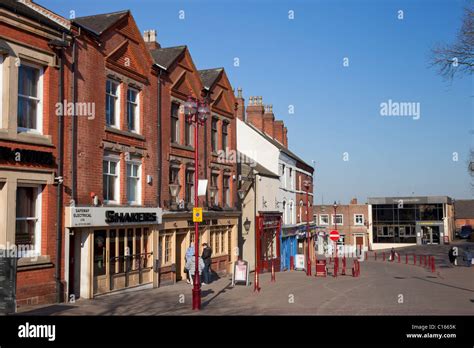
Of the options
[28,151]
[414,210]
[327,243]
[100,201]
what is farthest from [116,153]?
[414,210]

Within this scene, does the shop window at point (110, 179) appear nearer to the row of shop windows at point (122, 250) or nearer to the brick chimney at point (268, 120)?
the row of shop windows at point (122, 250)

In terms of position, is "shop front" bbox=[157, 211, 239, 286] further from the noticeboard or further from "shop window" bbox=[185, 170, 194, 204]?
the noticeboard

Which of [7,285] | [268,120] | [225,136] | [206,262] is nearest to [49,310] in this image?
[7,285]

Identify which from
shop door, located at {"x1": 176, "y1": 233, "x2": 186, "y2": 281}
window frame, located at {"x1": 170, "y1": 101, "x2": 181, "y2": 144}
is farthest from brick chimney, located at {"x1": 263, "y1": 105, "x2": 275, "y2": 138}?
shop door, located at {"x1": 176, "y1": 233, "x2": 186, "y2": 281}

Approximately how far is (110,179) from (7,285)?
8.06m

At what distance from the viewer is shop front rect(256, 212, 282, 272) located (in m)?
33.5

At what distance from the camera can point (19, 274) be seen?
14.7 meters

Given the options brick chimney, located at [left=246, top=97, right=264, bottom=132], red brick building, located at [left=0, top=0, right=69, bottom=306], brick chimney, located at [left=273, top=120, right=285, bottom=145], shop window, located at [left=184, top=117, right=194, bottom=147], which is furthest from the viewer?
brick chimney, located at [left=273, top=120, right=285, bottom=145]

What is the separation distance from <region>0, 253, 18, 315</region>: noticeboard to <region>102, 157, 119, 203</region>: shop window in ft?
23.8

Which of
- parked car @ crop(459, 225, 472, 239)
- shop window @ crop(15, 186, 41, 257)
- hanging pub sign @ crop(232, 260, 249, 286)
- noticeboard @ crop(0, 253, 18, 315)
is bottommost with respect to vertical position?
parked car @ crop(459, 225, 472, 239)

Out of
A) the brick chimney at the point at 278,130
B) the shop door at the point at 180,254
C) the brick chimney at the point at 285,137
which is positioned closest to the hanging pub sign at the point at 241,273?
the shop door at the point at 180,254

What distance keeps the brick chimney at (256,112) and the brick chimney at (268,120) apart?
929mm

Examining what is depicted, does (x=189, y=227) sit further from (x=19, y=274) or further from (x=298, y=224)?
(x=298, y=224)

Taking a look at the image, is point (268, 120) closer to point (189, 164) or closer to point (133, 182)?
point (189, 164)
